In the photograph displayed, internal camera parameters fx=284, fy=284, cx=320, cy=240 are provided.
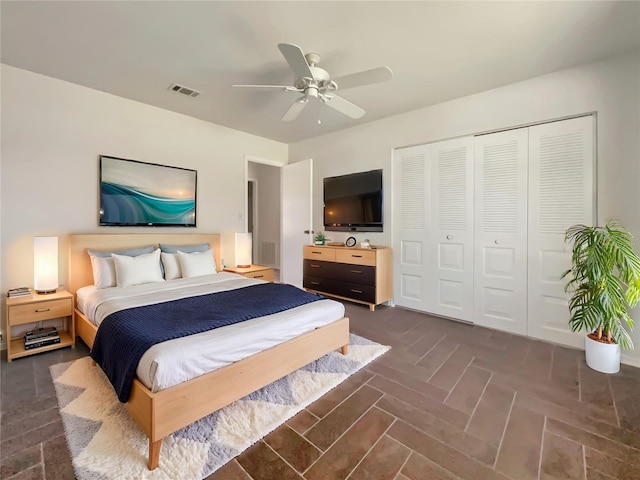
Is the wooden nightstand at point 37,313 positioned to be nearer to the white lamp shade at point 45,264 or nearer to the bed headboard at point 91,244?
the white lamp shade at point 45,264

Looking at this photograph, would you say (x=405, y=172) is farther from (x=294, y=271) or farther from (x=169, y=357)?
(x=169, y=357)

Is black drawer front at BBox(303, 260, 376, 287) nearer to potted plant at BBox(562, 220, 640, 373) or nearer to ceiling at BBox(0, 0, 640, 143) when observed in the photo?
potted plant at BBox(562, 220, 640, 373)

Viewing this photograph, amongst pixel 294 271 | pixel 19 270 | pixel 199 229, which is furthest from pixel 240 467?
pixel 294 271

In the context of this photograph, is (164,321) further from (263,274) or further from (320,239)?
(320,239)

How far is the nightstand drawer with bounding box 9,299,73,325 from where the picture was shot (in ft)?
7.91

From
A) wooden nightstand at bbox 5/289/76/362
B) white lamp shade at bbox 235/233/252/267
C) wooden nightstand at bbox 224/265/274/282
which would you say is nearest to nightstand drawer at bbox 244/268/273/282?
wooden nightstand at bbox 224/265/274/282

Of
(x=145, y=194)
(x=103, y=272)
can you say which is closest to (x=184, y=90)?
(x=145, y=194)

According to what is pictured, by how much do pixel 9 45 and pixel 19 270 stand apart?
6.44ft

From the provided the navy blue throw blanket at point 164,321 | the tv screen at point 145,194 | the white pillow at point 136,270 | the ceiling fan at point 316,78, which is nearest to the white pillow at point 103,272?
the white pillow at point 136,270

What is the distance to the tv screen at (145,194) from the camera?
3.26m

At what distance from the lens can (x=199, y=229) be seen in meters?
4.07

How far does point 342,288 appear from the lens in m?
4.15

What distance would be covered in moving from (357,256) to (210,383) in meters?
2.70

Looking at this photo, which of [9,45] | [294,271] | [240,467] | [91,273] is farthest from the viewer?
[294,271]
